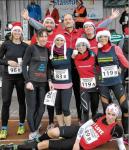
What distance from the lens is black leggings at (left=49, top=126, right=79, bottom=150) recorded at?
6363 mm

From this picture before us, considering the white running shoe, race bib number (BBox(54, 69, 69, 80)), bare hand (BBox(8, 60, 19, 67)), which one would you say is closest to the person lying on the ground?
the white running shoe

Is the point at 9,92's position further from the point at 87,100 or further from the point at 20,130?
the point at 87,100

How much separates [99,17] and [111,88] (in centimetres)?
1036

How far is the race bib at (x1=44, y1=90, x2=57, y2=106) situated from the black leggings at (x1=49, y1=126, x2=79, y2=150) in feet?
2.14

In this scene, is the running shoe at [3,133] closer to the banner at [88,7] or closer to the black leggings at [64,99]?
the black leggings at [64,99]

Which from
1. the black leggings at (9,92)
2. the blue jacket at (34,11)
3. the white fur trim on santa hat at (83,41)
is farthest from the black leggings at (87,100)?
the blue jacket at (34,11)

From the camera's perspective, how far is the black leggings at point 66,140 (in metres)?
6.36

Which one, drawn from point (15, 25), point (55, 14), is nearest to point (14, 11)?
point (55, 14)

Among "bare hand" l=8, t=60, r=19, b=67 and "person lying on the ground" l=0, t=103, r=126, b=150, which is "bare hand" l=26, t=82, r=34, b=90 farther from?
"person lying on the ground" l=0, t=103, r=126, b=150

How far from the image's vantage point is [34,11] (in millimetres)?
15922

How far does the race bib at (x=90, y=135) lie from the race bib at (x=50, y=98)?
2.98 feet

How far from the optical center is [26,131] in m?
7.78

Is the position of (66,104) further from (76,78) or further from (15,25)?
(15,25)

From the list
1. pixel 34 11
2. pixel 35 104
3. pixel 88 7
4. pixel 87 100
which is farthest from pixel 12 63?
pixel 88 7
